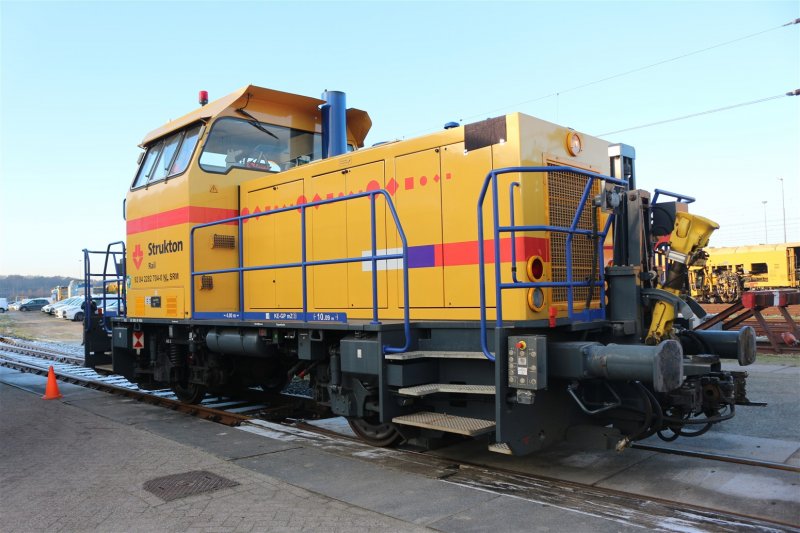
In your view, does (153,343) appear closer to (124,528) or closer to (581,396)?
(124,528)

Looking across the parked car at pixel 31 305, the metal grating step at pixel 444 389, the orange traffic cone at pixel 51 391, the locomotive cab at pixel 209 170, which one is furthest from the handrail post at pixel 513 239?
the parked car at pixel 31 305

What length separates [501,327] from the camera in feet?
14.9

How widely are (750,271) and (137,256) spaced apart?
31546 mm

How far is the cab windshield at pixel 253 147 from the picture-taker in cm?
789

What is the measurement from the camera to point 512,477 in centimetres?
518

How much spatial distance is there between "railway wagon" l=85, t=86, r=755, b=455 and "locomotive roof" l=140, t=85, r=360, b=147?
5cm

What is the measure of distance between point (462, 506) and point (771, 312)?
20.9 meters

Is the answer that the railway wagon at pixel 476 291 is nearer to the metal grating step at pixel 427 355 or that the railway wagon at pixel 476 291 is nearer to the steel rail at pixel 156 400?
the metal grating step at pixel 427 355

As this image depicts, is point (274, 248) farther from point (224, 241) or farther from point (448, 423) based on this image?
point (448, 423)

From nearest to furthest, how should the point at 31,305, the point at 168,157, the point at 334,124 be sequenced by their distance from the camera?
the point at 334,124, the point at 168,157, the point at 31,305

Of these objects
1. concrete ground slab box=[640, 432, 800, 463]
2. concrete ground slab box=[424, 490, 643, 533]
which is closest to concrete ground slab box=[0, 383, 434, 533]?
concrete ground slab box=[424, 490, 643, 533]

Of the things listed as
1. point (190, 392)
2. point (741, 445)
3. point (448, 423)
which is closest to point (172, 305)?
point (190, 392)

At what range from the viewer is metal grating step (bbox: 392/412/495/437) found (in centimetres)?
457

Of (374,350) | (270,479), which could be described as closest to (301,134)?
(374,350)
